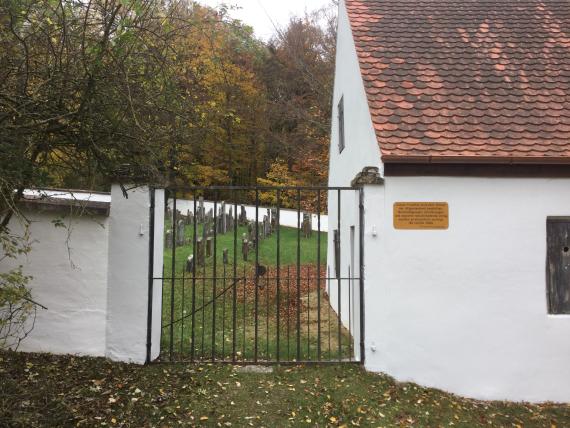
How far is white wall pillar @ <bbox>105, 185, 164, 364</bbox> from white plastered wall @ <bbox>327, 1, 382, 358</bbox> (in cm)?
263

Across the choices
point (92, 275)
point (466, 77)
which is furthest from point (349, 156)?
point (92, 275)

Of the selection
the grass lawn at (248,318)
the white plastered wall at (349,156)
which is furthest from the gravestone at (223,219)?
→ the white plastered wall at (349,156)

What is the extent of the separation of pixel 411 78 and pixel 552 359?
430 cm

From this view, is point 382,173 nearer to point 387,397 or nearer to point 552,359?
point 387,397

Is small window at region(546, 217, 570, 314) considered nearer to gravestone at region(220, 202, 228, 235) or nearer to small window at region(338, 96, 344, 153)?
small window at region(338, 96, 344, 153)

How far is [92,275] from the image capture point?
5.63 m

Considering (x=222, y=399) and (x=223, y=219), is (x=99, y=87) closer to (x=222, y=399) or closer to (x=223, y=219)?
(x=222, y=399)

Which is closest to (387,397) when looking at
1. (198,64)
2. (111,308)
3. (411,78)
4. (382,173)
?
(382,173)

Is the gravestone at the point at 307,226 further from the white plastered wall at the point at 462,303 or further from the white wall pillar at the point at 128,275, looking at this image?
the white wall pillar at the point at 128,275

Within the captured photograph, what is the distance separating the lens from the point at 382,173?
19.3ft

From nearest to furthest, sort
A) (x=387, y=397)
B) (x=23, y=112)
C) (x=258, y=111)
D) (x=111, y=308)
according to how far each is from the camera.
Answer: (x=23, y=112) < (x=387, y=397) < (x=111, y=308) < (x=258, y=111)

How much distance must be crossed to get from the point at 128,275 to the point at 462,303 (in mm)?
4170

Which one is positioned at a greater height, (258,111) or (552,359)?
(258,111)

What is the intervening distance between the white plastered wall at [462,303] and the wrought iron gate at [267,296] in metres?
0.35
